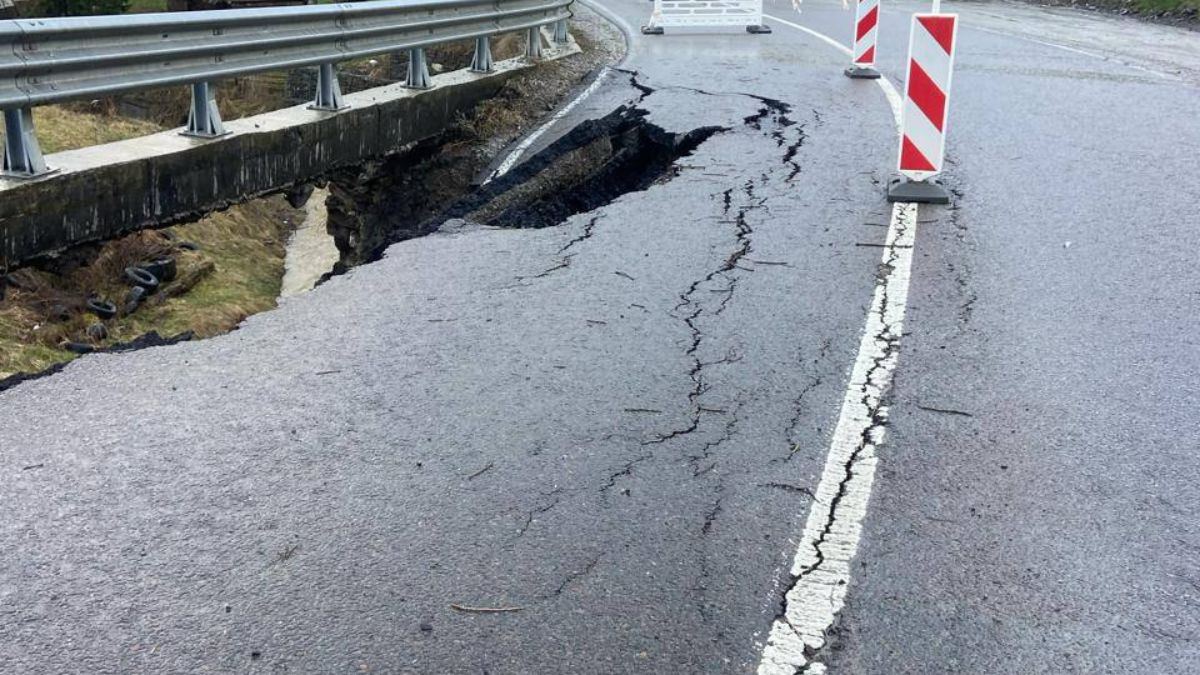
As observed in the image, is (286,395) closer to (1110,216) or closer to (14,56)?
(14,56)

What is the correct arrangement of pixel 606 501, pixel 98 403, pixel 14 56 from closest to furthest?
pixel 606 501 → pixel 98 403 → pixel 14 56

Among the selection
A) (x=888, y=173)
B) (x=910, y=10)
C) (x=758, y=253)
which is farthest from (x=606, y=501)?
(x=910, y=10)

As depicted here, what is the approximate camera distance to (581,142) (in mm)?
9242

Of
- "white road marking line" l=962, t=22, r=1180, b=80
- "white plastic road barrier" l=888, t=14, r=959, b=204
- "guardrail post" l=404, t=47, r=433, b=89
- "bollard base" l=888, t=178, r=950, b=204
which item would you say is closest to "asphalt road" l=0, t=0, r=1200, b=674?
"bollard base" l=888, t=178, r=950, b=204

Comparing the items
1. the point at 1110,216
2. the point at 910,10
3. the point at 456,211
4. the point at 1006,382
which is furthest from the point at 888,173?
the point at 910,10

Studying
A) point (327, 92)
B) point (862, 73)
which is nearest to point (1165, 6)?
point (862, 73)

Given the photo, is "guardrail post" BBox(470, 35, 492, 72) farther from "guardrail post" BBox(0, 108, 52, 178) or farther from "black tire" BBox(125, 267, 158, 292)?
"guardrail post" BBox(0, 108, 52, 178)

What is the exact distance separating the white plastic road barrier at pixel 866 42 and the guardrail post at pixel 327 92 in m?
6.61

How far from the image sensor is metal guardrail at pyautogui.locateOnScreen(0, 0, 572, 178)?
5594 mm

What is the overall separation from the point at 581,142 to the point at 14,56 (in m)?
4.63

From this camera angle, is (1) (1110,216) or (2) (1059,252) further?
(1) (1110,216)

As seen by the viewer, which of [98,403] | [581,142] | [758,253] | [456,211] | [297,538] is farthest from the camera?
[581,142]

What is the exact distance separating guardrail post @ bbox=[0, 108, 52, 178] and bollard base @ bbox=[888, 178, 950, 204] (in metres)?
5.05

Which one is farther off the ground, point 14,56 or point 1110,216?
point 14,56
